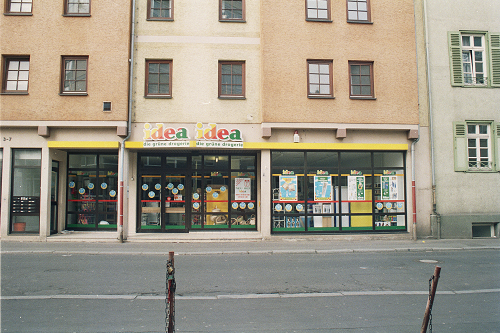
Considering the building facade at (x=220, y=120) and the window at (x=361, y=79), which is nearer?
the building facade at (x=220, y=120)

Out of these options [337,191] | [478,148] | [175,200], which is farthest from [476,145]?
[175,200]

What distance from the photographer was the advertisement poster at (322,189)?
14.2 meters

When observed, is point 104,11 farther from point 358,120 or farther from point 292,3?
point 358,120

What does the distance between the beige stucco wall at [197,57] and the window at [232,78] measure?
236 millimetres

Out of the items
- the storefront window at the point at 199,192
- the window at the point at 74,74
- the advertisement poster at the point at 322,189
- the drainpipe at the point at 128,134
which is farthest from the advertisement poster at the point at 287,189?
the window at the point at 74,74

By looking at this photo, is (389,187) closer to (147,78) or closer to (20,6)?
(147,78)

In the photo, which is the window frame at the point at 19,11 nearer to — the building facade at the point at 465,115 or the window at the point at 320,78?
the window at the point at 320,78

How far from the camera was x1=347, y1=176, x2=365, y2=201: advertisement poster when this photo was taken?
14.4 meters

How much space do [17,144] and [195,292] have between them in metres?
10.6

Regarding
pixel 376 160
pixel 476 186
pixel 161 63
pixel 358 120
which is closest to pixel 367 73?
pixel 358 120

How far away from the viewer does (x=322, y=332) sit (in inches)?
196

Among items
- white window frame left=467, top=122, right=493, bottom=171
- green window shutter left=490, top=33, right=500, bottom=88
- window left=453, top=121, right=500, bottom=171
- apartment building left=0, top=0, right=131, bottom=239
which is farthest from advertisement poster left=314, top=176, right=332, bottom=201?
green window shutter left=490, top=33, right=500, bottom=88

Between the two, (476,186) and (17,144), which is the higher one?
(17,144)

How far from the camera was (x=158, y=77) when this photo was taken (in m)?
14.2
